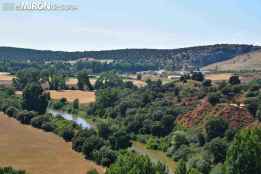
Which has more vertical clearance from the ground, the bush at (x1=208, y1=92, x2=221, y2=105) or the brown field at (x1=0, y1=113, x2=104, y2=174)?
the bush at (x1=208, y1=92, x2=221, y2=105)

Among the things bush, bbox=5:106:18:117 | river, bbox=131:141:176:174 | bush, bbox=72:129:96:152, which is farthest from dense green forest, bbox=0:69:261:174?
river, bbox=131:141:176:174

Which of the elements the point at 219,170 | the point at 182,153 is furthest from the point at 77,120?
the point at 219,170

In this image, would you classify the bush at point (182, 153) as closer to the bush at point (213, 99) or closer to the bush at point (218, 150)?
the bush at point (218, 150)

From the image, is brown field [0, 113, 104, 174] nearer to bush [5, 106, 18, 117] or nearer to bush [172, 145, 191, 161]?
bush [5, 106, 18, 117]

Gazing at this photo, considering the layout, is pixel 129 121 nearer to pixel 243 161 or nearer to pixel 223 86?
pixel 223 86

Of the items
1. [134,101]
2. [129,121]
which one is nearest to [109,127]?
[129,121]

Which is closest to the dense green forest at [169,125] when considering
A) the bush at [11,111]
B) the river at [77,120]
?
the bush at [11,111]
